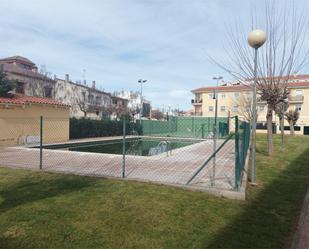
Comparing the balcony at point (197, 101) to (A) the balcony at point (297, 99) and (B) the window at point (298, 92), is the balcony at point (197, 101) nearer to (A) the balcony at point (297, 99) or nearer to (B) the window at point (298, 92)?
(A) the balcony at point (297, 99)

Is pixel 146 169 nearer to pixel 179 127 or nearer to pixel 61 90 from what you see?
pixel 179 127

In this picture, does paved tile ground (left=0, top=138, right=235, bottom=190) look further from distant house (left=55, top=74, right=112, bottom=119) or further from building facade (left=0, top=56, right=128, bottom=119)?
distant house (left=55, top=74, right=112, bottom=119)

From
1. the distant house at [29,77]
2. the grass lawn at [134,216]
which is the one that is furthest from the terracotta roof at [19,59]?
the grass lawn at [134,216]

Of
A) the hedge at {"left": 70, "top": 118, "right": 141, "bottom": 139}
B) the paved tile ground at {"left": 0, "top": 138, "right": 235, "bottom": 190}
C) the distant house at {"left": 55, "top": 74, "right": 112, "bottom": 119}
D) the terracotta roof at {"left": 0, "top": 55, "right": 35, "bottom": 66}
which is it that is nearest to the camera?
the paved tile ground at {"left": 0, "top": 138, "right": 235, "bottom": 190}

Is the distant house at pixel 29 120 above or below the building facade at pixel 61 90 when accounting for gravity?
below

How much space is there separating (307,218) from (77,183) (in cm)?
490

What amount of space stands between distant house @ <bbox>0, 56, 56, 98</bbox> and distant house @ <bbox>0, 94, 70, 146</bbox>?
15895mm

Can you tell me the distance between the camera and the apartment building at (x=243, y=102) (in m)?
48.8

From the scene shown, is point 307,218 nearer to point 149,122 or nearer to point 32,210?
point 32,210

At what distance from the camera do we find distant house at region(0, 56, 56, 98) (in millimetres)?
37094

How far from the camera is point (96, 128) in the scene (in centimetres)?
2841

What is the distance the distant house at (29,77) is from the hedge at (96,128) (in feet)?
39.9

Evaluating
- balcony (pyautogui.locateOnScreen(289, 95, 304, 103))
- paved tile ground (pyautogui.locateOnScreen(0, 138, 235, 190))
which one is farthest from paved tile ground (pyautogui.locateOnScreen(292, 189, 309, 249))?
balcony (pyautogui.locateOnScreen(289, 95, 304, 103))

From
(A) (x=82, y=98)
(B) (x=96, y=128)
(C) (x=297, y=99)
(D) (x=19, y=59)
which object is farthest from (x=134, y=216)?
(C) (x=297, y=99)
